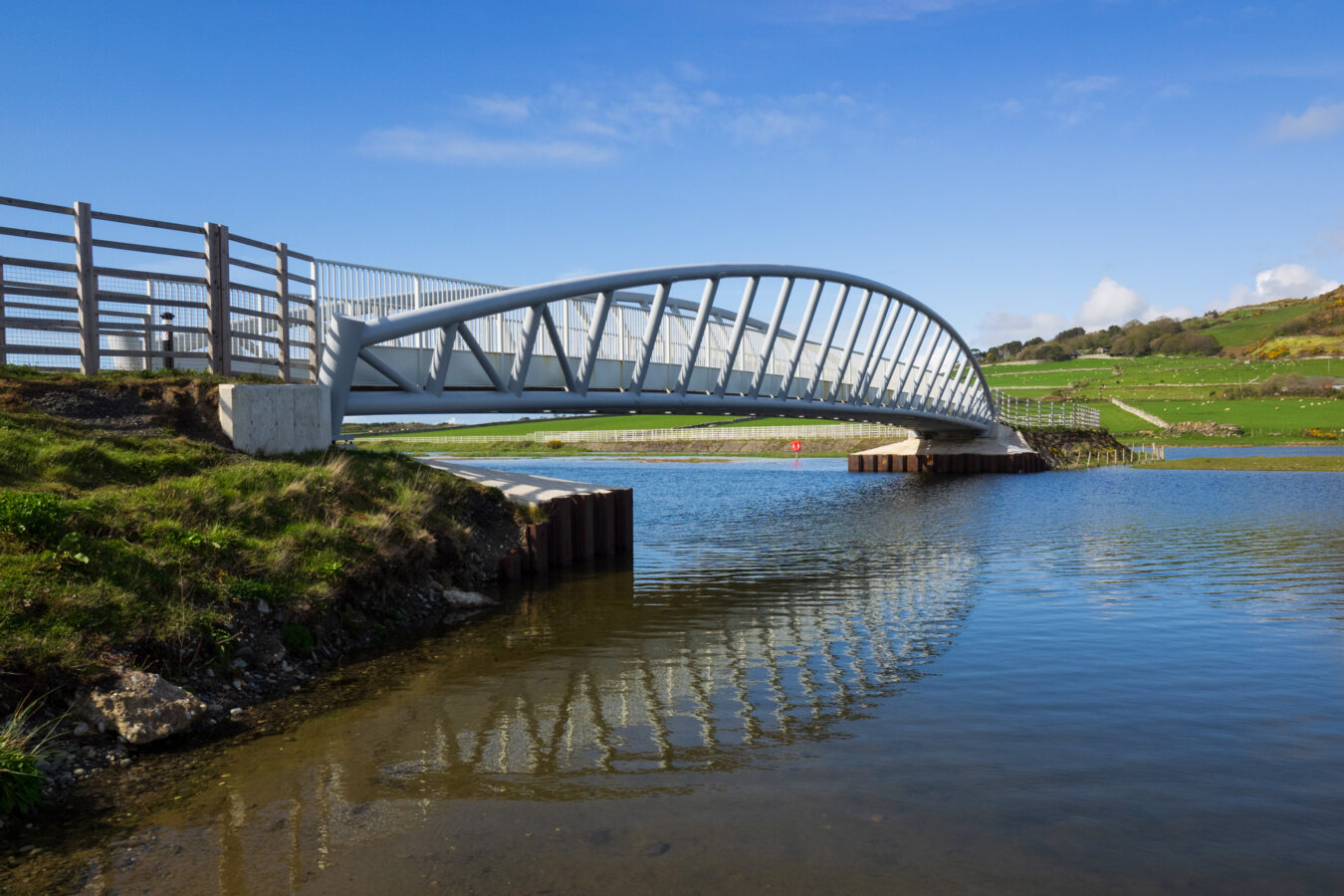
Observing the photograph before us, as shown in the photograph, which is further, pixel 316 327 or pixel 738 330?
pixel 738 330

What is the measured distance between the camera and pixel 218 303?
738 inches

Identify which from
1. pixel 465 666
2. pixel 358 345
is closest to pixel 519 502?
pixel 358 345

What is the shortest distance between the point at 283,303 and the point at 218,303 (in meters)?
1.58

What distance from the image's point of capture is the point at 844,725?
9.36 meters

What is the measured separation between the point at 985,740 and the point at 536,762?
4.11 m

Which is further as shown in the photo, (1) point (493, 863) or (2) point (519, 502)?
(2) point (519, 502)

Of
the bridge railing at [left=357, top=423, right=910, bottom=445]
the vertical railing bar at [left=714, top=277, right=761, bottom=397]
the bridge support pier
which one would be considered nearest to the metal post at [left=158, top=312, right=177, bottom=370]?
the vertical railing bar at [left=714, top=277, right=761, bottom=397]

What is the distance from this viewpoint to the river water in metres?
6.38

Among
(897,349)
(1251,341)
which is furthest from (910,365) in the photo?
(1251,341)

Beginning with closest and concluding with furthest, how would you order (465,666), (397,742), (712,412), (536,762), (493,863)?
(493,863) < (536,762) < (397,742) < (465,666) < (712,412)

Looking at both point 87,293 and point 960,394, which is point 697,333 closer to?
point 87,293

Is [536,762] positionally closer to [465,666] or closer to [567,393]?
[465,666]

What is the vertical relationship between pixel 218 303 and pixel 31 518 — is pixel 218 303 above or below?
above

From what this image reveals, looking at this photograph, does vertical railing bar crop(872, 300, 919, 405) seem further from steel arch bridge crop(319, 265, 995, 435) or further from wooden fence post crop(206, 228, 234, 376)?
wooden fence post crop(206, 228, 234, 376)
